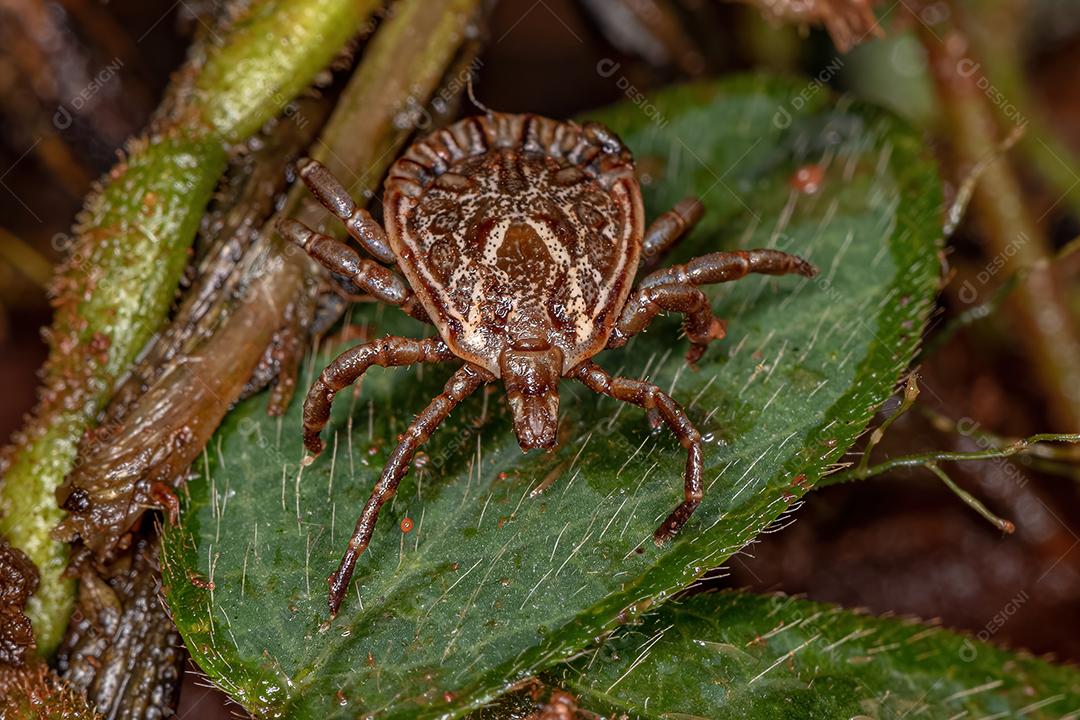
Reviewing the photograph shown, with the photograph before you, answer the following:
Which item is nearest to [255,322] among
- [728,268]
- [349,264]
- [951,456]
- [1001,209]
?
[349,264]

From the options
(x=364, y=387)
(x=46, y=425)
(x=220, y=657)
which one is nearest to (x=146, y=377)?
(x=46, y=425)

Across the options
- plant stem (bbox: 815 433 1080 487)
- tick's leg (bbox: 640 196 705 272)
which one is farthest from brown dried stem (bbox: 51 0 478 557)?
plant stem (bbox: 815 433 1080 487)

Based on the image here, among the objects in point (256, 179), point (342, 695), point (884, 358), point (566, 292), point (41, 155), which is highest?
point (41, 155)

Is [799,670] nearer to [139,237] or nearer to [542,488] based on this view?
[542,488]

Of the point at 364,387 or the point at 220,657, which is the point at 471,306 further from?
the point at 220,657

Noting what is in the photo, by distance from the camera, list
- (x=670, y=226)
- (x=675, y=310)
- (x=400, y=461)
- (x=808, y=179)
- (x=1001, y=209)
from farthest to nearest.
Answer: (x=1001, y=209)
(x=808, y=179)
(x=670, y=226)
(x=675, y=310)
(x=400, y=461)

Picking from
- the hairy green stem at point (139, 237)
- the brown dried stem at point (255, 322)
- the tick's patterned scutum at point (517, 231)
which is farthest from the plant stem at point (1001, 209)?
the hairy green stem at point (139, 237)
